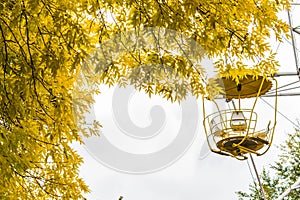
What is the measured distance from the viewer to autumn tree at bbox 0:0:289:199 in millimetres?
2154

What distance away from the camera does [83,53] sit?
86.4 inches

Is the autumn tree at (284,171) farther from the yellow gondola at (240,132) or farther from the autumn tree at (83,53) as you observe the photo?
the autumn tree at (83,53)

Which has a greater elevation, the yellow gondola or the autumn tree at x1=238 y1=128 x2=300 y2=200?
the autumn tree at x1=238 y1=128 x2=300 y2=200

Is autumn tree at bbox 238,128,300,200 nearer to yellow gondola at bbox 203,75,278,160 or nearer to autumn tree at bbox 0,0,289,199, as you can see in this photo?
yellow gondola at bbox 203,75,278,160

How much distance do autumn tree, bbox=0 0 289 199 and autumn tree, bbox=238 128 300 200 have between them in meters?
10.8

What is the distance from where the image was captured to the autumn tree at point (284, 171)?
13242mm

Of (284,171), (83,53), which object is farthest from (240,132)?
(284,171)

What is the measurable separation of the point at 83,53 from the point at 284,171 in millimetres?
12090

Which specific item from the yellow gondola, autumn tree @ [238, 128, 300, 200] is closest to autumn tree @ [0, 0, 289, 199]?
the yellow gondola

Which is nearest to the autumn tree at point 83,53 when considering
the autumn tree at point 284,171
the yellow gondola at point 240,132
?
the yellow gondola at point 240,132

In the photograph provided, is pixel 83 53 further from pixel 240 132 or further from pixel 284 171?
pixel 284 171

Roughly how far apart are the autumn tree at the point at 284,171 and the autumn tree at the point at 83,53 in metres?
10.8

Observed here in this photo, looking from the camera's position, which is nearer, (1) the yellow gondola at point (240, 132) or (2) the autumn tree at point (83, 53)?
(2) the autumn tree at point (83, 53)

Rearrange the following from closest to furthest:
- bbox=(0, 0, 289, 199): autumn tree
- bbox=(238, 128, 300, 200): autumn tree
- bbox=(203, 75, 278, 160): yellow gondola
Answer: bbox=(0, 0, 289, 199): autumn tree, bbox=(203, 75, 278, 160): yellow gondola, bbox=(238, 128, 300, 200): autumn tree
